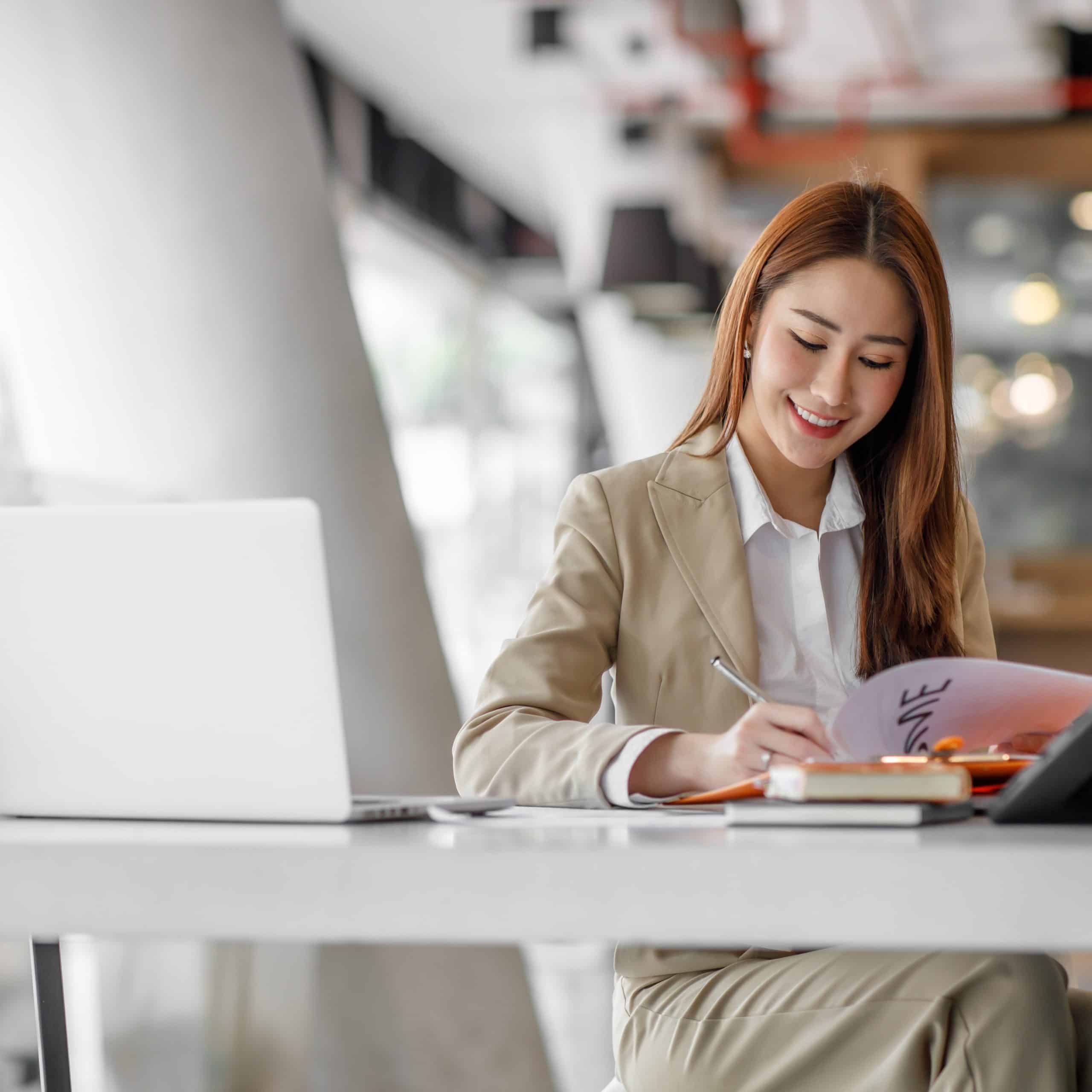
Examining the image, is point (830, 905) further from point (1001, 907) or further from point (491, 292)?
point (491, 292)

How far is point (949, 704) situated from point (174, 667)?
1.97 feet

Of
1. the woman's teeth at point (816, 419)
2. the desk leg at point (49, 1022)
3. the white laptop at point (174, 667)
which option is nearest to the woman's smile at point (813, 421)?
the woman's teeth at point (816, 419)

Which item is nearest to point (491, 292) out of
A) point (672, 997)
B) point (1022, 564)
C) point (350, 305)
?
point (1022, 564)

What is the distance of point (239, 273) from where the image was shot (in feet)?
9.42

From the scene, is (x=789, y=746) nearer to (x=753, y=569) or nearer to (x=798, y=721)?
(x=798, y=721)

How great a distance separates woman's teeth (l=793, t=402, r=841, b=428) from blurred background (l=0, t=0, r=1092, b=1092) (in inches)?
11.2

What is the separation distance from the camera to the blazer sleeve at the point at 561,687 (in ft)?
4.11

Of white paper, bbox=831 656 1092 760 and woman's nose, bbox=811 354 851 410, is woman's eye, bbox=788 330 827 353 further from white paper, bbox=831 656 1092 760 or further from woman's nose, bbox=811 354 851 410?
white paper, bbox=831 656 1092 760

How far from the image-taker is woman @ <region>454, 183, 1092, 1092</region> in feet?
4.08

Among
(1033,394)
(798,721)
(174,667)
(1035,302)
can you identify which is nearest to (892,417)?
(798,721)

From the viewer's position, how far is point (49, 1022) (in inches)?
56.2

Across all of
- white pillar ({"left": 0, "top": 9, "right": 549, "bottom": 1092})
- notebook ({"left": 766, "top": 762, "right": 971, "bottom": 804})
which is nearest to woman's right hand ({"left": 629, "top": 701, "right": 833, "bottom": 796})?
notebook ({"left": 766, "top": 762, "right": 971, "bottom": 804})

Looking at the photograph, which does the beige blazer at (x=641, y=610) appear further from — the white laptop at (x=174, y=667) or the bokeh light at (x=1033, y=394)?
the bokeh light at (x=1033, y=394)

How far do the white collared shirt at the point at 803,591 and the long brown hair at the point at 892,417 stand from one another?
22 mm
